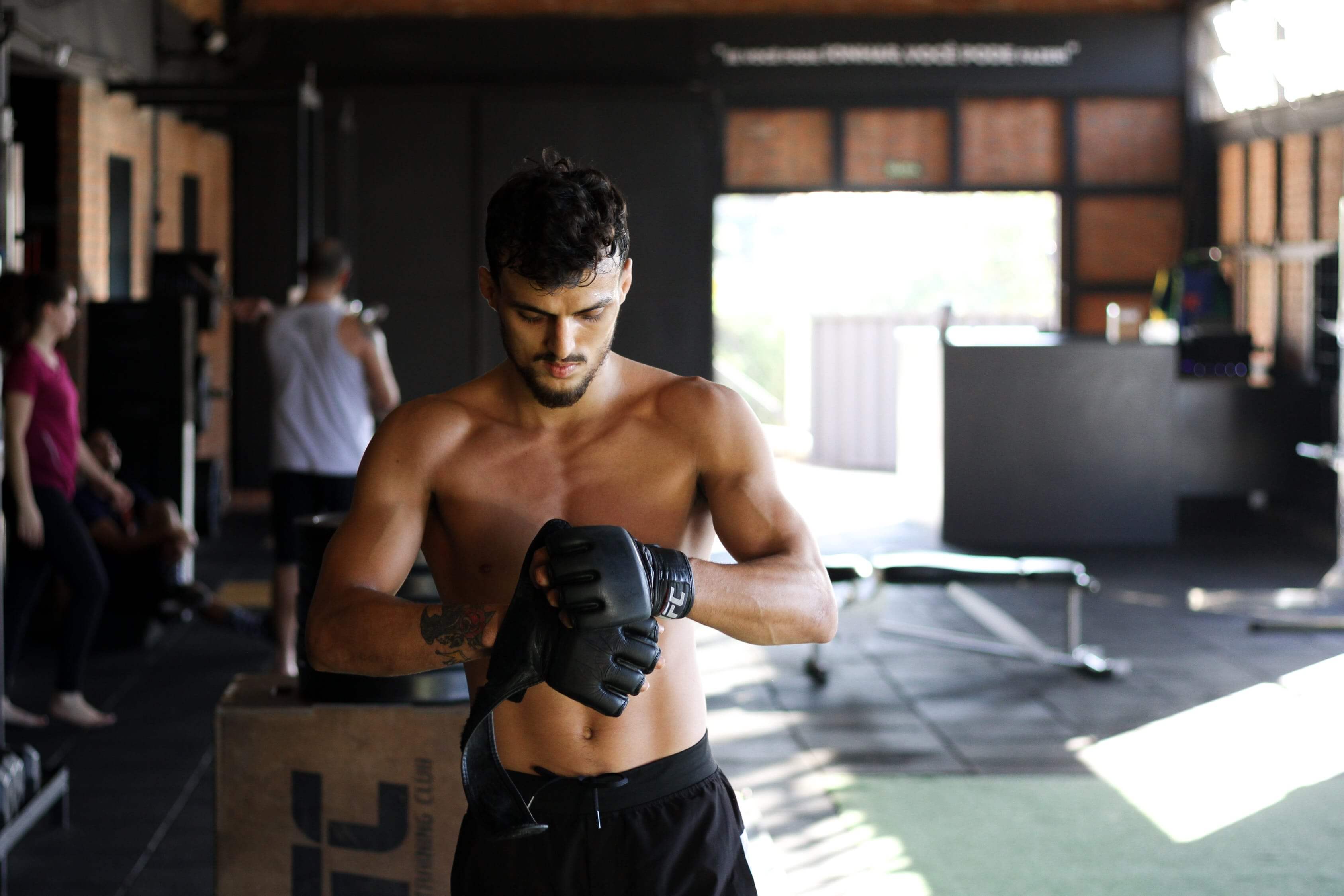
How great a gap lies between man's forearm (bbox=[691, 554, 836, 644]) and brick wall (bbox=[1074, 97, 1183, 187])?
412 inches

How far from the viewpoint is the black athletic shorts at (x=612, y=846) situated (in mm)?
1937

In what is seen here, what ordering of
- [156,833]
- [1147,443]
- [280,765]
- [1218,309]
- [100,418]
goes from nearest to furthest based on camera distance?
[280,765], [156,833], [100,418], [1147,443], [1218,309]

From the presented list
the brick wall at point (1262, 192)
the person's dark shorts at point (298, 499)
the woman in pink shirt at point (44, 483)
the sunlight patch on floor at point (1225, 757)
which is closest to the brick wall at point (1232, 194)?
the brick wall at point (1262, 192)

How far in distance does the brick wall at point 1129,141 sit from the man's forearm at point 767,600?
1047 centimetres

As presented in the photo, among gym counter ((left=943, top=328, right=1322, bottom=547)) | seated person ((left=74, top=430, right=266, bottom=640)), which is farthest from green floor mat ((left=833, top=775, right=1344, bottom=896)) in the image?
gym counter ((left=943, top=328, right=1322, bottom=547))

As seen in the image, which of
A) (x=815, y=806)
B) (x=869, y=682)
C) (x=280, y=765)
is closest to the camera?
(x=280, y=765)

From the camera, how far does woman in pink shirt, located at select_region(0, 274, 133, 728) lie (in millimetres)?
4730

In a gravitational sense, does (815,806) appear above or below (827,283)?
below

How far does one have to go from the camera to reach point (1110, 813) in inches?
172

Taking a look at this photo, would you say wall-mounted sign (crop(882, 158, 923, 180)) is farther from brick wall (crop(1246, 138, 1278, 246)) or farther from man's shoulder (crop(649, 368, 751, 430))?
man's shoulder (crop(649, 368, 751, 430))

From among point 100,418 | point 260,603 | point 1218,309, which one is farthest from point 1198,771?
point 1218,309

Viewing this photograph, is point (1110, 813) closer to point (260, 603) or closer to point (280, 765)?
point (280, 765)

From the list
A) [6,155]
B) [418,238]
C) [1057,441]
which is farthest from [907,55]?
[6,155]

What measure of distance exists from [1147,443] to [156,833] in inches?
268
